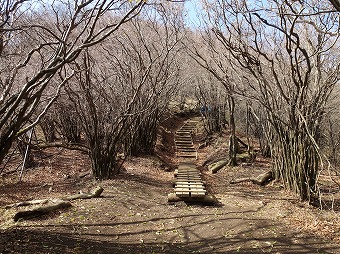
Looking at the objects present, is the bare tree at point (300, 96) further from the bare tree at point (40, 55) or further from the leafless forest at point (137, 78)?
the bare tree at point (40, 55)

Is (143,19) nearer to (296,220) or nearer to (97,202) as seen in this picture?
(97,202)

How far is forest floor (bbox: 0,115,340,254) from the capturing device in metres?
4.13

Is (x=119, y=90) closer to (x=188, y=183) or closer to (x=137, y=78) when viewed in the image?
(x=137, y=78)

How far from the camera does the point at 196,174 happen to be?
9172mm

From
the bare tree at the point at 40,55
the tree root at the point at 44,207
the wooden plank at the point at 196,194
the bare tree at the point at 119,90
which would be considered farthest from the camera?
the bare tree at the point at 119,90

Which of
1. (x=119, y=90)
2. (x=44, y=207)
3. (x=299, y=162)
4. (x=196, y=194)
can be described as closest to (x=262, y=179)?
(x=299, y=162)

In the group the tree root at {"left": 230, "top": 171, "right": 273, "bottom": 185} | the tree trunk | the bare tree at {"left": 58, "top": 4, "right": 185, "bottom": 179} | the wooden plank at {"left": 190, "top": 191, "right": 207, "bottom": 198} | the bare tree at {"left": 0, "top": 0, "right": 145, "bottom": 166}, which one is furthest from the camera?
the tree root at {"left": 230, "top": 171, "right": 273, "bottom": 185}

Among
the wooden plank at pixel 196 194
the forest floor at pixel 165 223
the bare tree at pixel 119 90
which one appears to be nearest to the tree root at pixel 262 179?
the forest floor at pixel 165 223

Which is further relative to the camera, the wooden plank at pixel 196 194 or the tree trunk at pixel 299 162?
the tree trunk at pixel 299 162

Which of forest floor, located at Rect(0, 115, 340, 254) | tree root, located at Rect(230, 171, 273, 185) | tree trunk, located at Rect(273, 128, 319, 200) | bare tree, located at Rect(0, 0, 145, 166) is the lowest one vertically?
forest floor, located at Rect(0, 115, 340, 254)

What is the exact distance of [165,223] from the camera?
5203 millimetres

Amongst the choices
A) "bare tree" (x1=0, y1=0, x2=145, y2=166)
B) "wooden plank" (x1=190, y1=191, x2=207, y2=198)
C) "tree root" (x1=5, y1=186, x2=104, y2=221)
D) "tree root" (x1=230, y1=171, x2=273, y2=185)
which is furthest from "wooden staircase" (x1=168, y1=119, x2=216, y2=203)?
"bare tree" (x1=0, y1=0, x2=145, y2=166)

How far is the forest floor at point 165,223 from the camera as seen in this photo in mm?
4133

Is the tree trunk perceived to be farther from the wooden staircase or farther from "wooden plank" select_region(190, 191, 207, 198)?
"wooden plank" select_region(190, 191, 207, 198)
